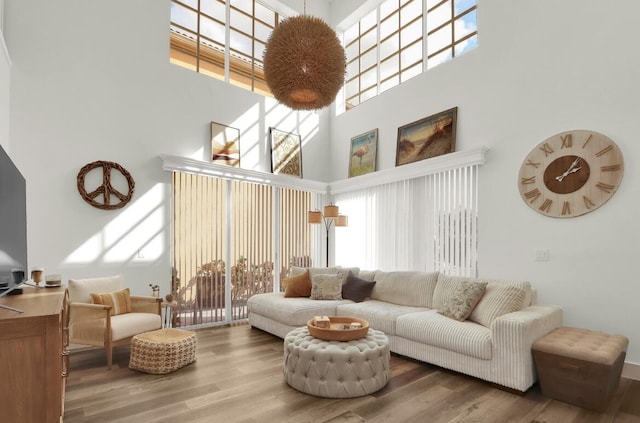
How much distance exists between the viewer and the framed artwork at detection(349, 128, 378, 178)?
6.34 metres

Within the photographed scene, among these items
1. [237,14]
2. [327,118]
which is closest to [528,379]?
[327,118]

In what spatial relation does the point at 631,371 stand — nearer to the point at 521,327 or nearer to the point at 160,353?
the point at 521,327

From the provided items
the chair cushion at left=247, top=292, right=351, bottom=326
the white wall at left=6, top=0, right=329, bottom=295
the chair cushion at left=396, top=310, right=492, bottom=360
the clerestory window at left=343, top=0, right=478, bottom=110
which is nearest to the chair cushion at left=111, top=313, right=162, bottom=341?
the white wall at left=6, top=0, right=329, bottom=295

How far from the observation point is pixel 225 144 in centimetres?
579

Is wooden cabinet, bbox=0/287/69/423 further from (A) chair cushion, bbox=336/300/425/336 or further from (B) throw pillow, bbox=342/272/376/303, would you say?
(B) throw pillow, bbox=342/272/376/303

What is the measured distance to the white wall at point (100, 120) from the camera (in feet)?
14.0

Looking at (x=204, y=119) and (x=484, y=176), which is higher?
(x=204, y=119)

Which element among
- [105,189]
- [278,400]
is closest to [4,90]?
[105,189]

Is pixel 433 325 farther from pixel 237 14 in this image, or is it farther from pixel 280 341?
pixel 237 14

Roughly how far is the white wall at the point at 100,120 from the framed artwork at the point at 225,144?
0.12 metres

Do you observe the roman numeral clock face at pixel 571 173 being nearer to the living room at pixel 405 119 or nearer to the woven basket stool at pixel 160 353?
the living room at pixel 405 119

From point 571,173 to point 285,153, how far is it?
4366 mm

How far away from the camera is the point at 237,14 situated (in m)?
6.28

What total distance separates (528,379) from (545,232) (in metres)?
1.74
